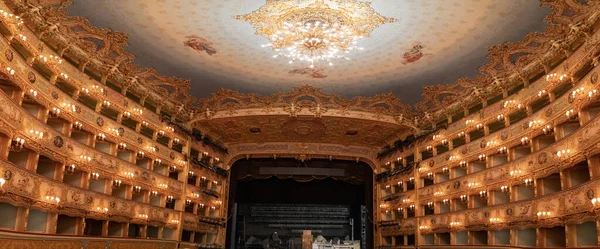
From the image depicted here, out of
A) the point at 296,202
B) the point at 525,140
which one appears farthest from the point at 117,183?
the point at 525,140

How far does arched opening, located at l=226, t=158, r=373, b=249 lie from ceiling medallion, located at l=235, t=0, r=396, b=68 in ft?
37.7

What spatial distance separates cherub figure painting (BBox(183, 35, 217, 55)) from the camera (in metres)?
17.1

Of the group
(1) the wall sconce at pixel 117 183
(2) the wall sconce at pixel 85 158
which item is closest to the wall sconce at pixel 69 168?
(2) the wall sconce at pixel 85 158

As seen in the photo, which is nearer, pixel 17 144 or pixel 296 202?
pixel 17 144

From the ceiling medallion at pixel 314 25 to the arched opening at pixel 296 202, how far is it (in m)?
11.5

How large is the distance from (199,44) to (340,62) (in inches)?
227

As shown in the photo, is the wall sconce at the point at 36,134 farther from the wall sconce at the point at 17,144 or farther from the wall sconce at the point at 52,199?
the wall sconce at the point at 52,199

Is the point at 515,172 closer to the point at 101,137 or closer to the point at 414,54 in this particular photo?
the point at 414,54

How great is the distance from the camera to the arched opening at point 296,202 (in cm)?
2816

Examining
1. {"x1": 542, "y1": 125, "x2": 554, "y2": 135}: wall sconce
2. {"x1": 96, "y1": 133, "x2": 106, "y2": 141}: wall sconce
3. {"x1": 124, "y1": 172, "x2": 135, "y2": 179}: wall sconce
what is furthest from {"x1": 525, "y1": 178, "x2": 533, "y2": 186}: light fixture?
{"x1": 96, "y1": 133, "x2": 106, "y2": 141}: wall sconce

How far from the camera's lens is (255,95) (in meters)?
22.6

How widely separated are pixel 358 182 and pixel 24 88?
64.4 ft

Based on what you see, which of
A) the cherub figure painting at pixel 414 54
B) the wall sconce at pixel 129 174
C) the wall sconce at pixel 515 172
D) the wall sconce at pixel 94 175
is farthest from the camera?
the wall sconce at pixel 129 174

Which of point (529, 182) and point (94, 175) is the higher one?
point (529, 182)
